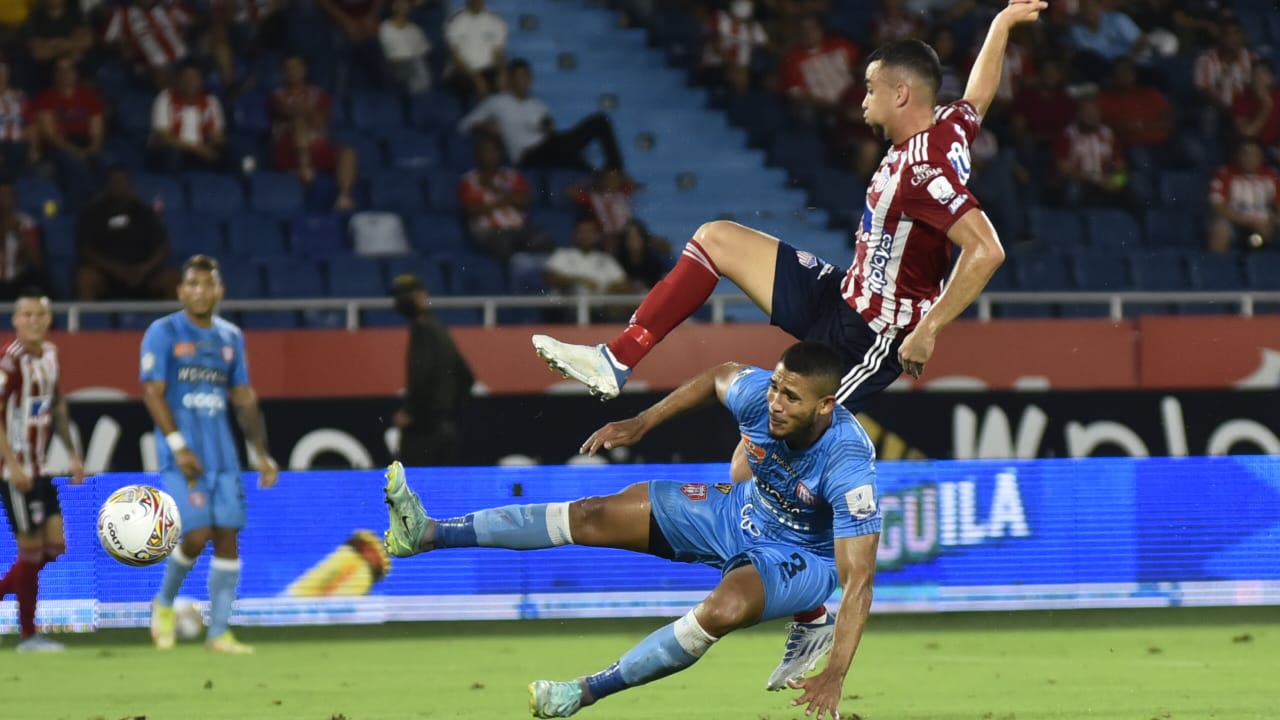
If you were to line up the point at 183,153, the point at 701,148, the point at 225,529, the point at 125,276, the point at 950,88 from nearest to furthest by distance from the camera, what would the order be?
the point at 225,529 < the point at 125,276 < the point at 183,153 < the point at 950,88 < the point at 701,148

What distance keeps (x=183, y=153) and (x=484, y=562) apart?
5378mm

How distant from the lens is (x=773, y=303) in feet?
23.2

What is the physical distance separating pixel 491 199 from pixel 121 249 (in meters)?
2.87

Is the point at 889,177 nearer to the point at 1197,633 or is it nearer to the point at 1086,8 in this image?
the point at 1197,633

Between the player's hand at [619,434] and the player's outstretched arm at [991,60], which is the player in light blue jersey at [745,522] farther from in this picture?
the player's outstretched arm at [991,60]

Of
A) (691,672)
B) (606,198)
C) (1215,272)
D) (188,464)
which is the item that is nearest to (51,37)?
(606,198)

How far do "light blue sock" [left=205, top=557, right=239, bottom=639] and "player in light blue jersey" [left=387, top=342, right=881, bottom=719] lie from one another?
10.8ft

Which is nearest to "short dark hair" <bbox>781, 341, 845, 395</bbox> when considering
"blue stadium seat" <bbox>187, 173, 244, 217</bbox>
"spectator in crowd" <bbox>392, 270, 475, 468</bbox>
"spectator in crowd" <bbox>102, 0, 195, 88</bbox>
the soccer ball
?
the soccer ball

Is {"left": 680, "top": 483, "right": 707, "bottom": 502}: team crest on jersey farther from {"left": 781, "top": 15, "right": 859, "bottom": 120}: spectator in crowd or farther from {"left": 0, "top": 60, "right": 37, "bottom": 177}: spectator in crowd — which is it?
{"left": 781, "top": 15, "right": 859, "bottom": 120}: spectator in crowd

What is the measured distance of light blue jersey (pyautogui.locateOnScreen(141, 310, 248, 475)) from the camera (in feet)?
32.3

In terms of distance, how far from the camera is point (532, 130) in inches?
599

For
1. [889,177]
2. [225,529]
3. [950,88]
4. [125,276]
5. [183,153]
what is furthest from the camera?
[950,88]

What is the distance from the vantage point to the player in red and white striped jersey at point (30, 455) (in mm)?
10102

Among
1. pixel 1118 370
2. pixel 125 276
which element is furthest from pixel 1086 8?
pixel 125 276
